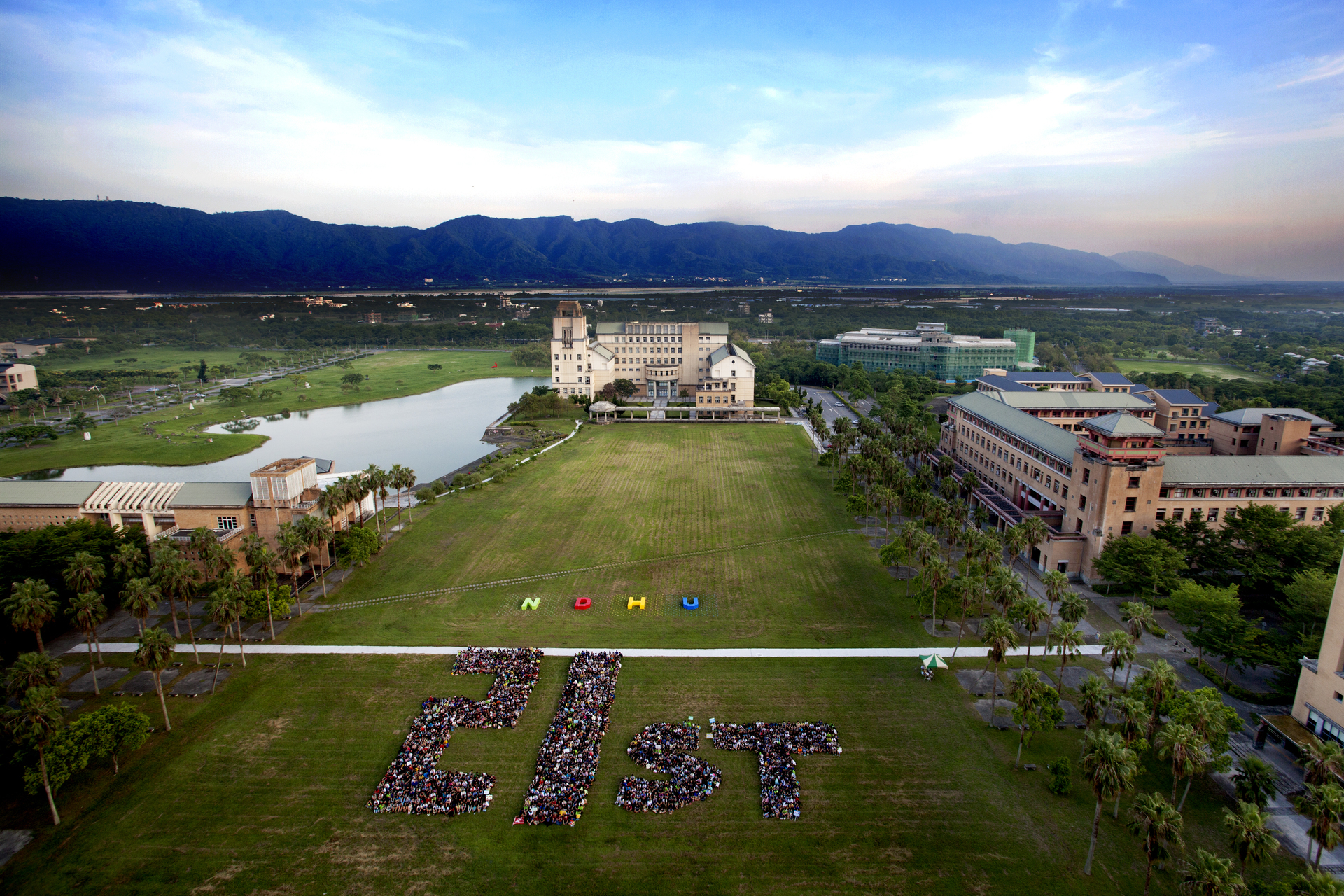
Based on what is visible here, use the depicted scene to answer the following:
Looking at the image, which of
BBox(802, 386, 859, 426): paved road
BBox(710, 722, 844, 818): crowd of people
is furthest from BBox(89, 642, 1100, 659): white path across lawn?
BBox(802, 386, 859, 426): paved road

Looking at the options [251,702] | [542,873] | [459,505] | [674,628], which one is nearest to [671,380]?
[459,505]

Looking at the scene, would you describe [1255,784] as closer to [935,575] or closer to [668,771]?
[935,575]

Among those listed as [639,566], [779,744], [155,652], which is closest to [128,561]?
[155,652]

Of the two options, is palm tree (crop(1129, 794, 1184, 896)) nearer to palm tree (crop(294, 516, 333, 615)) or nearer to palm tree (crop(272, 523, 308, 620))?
palm tree (crop(272, 523, 308, 620))

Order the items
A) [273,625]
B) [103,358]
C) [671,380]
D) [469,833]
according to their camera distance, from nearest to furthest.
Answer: [469,833], [273,625], [671,380], [103,358]

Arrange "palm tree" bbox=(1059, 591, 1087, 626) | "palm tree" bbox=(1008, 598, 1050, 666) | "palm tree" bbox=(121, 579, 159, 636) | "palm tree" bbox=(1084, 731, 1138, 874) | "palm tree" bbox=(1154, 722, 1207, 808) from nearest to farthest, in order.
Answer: "palm tree" bbox=(1084, 731, 1138, 874) < "palm tree" bbox=(1154, 722, 1207, 808) < "palm tree" bbox=(1059, 591, 1087, 626) < "palm tree" bbox=(1008, 598, 1050, 666) < "palm tree" bbox=(121, 579, 159, 636)

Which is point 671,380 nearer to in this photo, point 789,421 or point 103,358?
point 789,421
